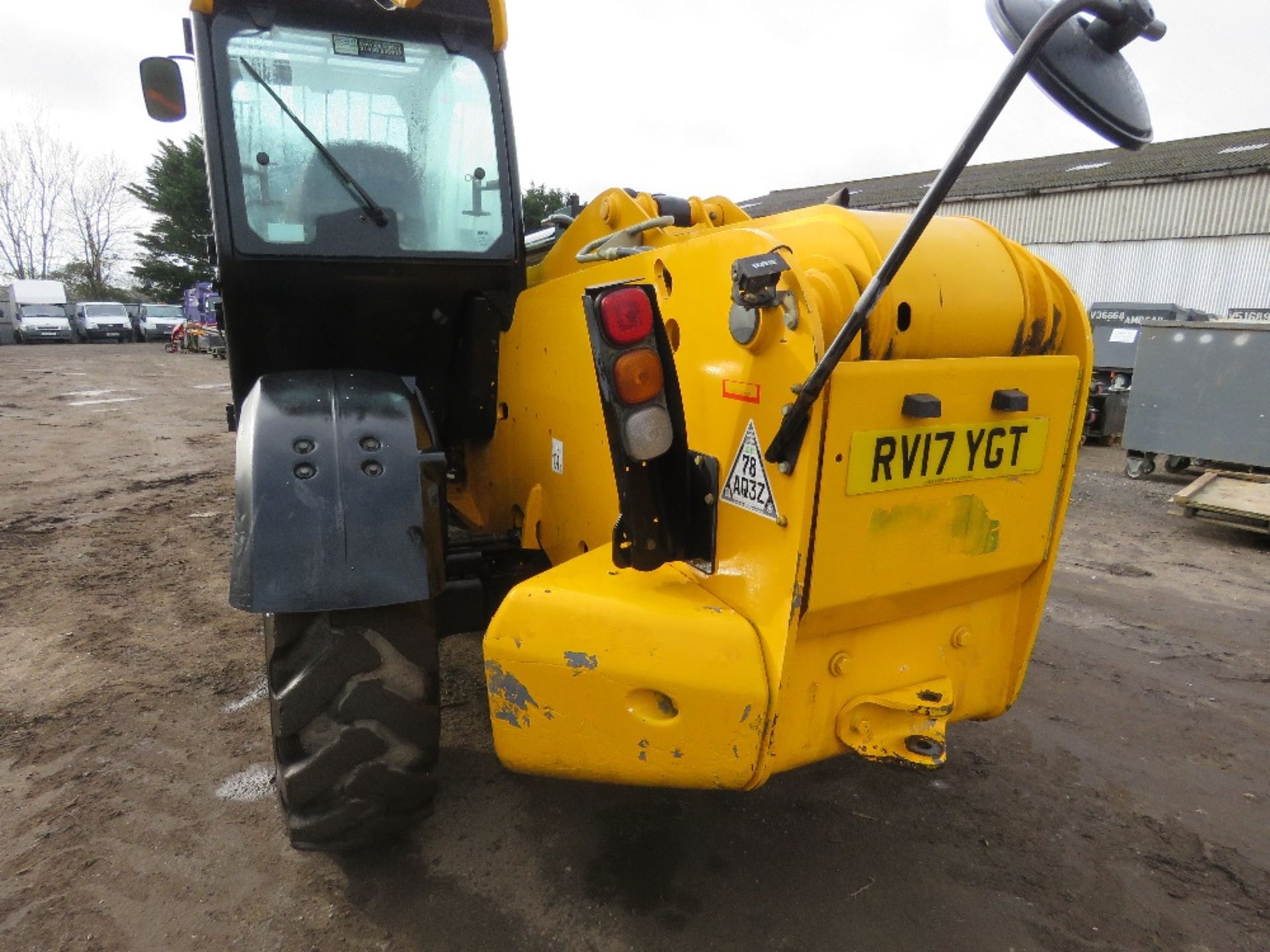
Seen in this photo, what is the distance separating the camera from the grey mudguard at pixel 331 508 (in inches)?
73.0

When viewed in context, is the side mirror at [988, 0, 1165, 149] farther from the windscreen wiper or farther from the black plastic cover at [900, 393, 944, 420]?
the windscreen wiper

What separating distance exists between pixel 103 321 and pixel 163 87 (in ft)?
112

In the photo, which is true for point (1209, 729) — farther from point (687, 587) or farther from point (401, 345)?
point (401, 345)

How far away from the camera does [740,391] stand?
1814mm

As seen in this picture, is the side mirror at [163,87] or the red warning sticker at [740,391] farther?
the side mirror at [163,87]

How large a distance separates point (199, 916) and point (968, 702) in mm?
2168

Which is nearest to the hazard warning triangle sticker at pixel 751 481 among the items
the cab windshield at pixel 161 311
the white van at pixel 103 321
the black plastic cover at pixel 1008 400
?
the black plastic cover at pixel 1008 400

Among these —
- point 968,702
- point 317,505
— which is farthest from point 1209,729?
point 317,505

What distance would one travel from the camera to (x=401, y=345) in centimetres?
294

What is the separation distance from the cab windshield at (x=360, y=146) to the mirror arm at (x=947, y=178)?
5.00ft

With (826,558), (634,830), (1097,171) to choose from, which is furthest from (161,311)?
(826,558)

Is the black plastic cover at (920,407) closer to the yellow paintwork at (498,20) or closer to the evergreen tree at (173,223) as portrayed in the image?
the yellow paintwork at (498,20)

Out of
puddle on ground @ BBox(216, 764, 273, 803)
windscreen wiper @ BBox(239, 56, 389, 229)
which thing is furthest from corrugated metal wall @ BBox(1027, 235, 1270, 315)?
puddle on ground @ BBox(216, 764, 273, 803)

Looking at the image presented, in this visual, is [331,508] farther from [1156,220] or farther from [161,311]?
[161,311]
